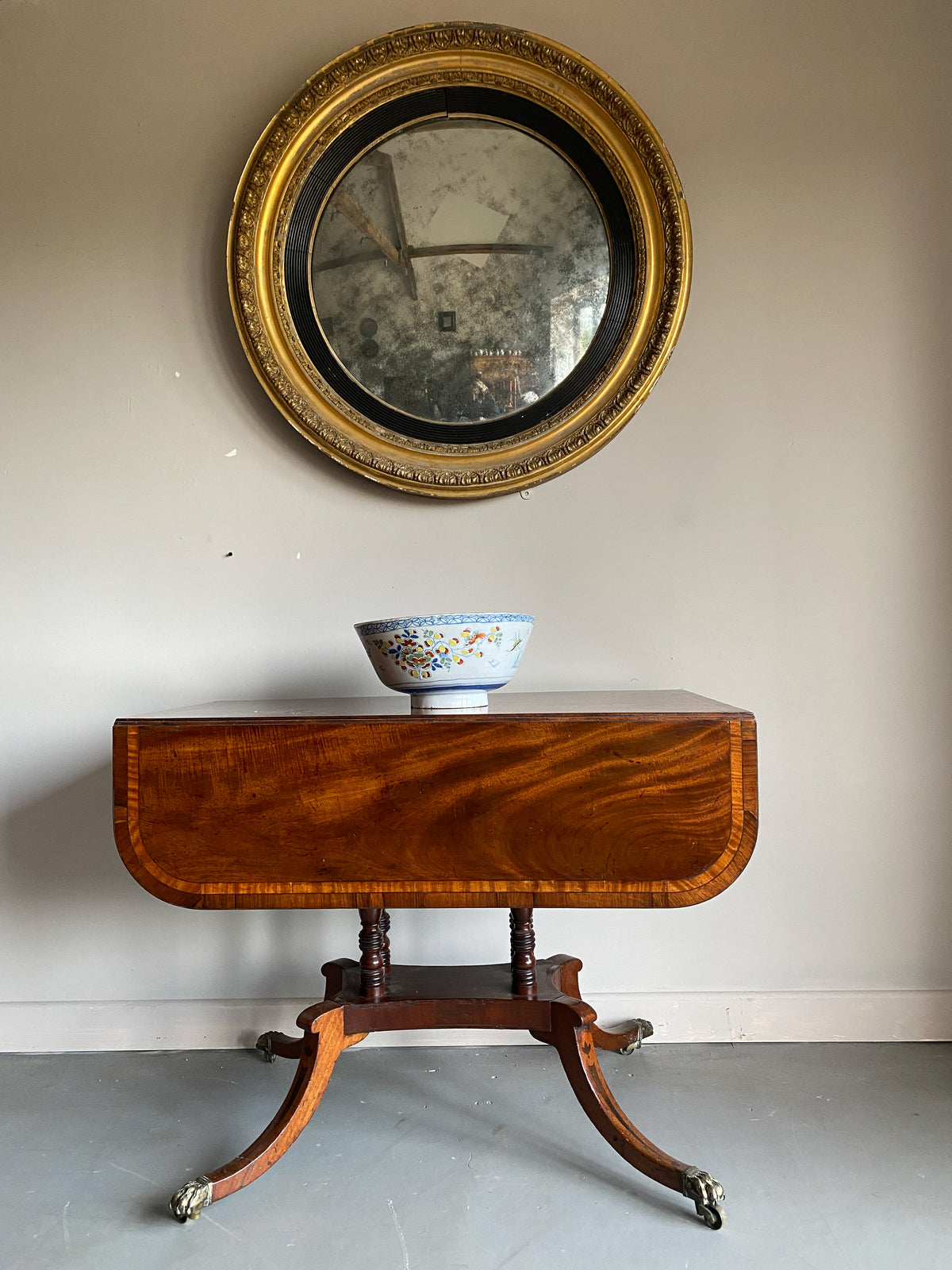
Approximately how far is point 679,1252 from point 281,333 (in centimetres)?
165

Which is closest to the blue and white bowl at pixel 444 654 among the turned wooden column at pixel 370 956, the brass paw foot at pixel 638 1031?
the turned wooden column at pixel 370 956

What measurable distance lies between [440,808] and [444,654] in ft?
0.80

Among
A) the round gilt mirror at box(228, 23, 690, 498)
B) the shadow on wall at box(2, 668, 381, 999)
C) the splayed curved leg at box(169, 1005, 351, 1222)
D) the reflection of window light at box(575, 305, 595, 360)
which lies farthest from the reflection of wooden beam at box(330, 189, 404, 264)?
the splayed curved leg at box(169, 1005, 351, 1222)

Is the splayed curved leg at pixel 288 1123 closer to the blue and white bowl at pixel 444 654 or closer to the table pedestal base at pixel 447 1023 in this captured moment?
the table pedestal base at pixel 447 1023

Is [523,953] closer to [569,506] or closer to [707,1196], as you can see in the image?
[707,1196]

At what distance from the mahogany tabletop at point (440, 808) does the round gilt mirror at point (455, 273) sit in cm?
71

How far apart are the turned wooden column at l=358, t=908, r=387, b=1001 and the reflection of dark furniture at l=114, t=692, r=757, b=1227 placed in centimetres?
30

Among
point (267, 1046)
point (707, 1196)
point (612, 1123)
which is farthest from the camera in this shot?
point (267, 1046)

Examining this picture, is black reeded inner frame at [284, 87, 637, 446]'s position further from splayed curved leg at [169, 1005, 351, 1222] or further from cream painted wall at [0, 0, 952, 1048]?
splayed curved leg at [169, 1005, 351, 1222]

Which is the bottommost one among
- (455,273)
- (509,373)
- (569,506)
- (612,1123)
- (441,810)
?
A: (612,1123)

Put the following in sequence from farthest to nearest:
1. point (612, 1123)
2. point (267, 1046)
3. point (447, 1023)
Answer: point (267, 1046) → point (447, 1023) → point (612, 1123)

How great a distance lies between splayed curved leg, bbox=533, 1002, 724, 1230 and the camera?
1177mm

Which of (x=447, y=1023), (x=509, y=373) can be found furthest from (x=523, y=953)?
(x=509, y=373)

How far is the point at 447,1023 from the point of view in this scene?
1.40m
